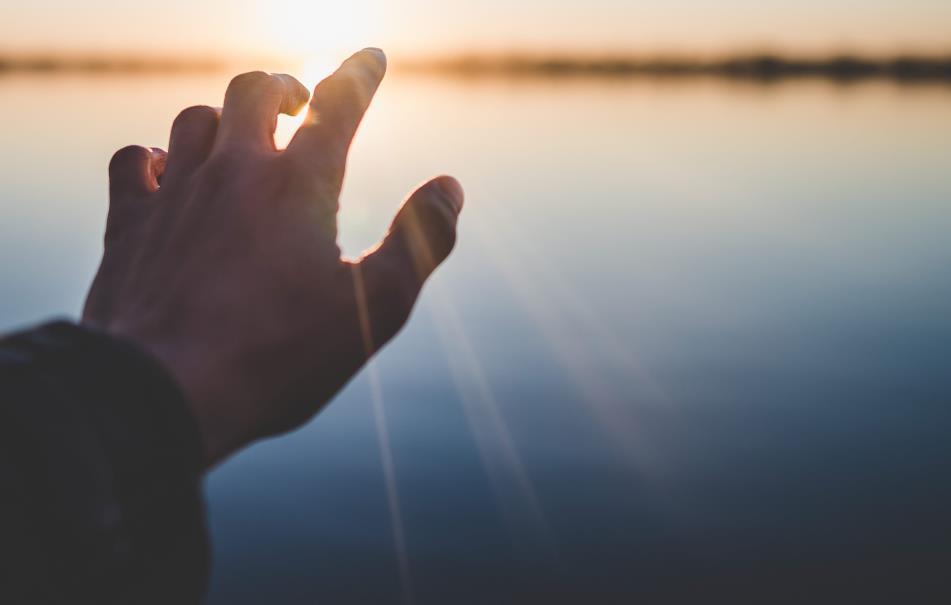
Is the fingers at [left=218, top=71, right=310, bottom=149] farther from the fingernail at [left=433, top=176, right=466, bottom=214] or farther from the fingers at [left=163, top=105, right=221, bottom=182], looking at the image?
the fingernail at [left=433, top=176, right=466, bottom=214]

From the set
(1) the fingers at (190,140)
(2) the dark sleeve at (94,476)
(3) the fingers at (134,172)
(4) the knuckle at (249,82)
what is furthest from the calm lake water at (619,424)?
(2) the dark sleeve at (94,476)

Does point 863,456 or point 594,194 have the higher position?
point 594,194

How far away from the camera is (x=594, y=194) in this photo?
1691cm

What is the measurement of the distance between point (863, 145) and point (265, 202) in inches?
1204

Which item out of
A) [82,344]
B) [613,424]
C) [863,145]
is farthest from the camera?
[863,145]

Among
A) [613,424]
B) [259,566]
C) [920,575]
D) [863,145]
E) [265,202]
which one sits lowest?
[920,575]

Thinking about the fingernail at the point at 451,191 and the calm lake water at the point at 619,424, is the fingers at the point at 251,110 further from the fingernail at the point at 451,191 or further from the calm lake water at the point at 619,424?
the calm lake water at the point at 619,424

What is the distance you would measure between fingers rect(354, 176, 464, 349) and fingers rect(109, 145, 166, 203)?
460 mm

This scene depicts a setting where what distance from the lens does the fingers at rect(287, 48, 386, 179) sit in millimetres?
1238

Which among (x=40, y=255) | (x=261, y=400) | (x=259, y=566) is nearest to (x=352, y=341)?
(x=261, y=400)

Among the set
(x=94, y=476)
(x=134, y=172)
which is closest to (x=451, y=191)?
(x=134, y=172)

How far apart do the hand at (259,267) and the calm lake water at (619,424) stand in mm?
3184

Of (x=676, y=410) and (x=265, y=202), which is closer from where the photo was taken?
(x=265, y=202)

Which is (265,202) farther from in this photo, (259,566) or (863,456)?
(863,456)
